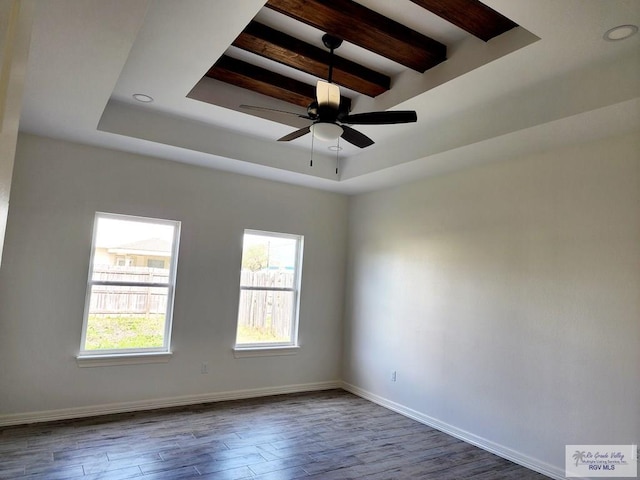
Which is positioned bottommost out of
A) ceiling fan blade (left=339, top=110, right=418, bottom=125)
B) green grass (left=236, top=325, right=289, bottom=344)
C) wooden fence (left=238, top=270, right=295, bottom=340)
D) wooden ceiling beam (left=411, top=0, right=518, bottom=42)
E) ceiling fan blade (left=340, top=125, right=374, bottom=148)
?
green grass (left=236, top=325, right=289, bottom=344)

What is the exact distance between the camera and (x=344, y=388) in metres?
5.74

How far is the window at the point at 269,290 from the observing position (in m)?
5.23

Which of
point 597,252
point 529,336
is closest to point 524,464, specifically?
point 529,336

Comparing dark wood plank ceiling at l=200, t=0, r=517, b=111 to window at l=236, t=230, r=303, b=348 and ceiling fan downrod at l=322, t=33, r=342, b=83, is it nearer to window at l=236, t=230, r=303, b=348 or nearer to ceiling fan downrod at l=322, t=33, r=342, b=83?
ceiling fan downrod at l=322, t=33, r=342, b=83

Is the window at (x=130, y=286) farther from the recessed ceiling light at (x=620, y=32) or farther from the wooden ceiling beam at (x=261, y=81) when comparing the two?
the recessed ceiling light at (x=620, y=32)

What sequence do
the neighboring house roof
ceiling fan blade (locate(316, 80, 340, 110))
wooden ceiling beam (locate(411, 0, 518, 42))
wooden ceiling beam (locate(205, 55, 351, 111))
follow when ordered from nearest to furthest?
wooden ceiling beam (locate(411, 0, 518, 42))
ceiling fan blade (locate(316, 80, 340, 110))
wooden ceiling beam (locate(205, 55, 351, 111))
the neighboring house roof

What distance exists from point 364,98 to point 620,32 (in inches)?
81.0

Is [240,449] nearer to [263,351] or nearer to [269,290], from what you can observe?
[263,351]

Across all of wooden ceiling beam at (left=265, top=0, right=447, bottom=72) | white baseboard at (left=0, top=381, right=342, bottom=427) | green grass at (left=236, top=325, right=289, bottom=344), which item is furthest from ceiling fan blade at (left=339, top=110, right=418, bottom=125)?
white baseboard at (left=0, top=381, right=342, bottom=427)

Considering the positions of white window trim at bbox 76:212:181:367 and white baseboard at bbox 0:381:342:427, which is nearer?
white baseboard at bbox 0:381:342:427

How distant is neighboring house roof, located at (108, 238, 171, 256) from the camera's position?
178 inches

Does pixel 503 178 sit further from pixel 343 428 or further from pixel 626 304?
pixel 343 428

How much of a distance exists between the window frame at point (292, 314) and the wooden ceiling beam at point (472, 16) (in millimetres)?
3373

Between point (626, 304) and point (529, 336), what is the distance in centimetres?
80
